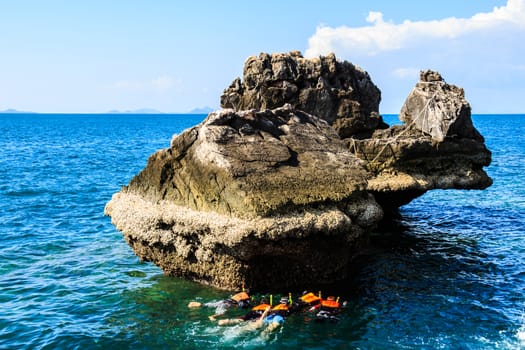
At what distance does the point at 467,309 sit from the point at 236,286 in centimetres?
731

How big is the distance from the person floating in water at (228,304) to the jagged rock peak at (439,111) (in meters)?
13.1

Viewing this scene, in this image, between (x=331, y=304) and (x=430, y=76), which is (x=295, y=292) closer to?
Result: (x=331, y=304)

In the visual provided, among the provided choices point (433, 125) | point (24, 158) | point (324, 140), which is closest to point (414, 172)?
point (433, 125)

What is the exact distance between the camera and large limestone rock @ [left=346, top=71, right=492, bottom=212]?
24781 mm

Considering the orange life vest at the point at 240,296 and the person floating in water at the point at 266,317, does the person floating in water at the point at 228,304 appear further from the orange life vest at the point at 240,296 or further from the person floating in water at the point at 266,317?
the person floating in water at the point at 266,317

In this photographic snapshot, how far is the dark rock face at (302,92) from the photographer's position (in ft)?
93.8

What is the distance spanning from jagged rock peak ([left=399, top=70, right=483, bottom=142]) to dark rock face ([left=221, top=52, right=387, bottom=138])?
3.05 m

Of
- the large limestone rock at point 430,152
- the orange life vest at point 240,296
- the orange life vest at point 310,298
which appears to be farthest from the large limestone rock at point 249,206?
the large limestone rock at point 430,152

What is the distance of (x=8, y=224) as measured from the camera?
29.2 meters

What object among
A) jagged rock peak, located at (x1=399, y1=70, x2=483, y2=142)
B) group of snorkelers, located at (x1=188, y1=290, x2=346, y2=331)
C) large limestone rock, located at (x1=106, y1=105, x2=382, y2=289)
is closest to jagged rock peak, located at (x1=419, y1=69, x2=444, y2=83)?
jagged rock peak, located at (x1=399, y1=70, x2=483, y2=142)

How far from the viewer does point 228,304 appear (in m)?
16.4

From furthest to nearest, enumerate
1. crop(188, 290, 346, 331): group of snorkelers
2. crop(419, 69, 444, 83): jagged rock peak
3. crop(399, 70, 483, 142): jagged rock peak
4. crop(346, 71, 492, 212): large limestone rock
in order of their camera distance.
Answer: crop(419, 69, 444, 83): jagged rock peak → crop(399, 70, 483, 142): jagged rock peak → crop(346, 71, 492, 212): large limestone rock → crop(188, 290, 346, 331): group of snorkelers

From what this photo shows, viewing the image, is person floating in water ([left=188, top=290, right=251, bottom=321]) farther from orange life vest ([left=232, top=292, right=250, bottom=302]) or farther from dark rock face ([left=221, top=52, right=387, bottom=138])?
dark rock face ([left=221, top=52, right=387, bottom=138])

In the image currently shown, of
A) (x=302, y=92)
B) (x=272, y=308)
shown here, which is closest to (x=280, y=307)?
(x=272, y=308)
